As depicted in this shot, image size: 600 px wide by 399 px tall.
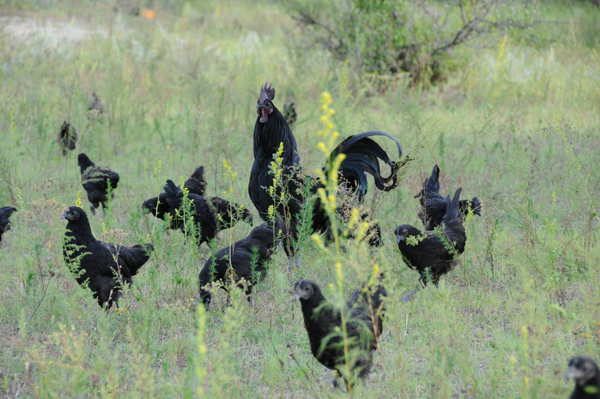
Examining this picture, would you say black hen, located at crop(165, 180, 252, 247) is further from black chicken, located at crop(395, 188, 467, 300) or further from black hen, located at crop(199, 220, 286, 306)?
black chicken, located at crop(395, 188, 467, 300)

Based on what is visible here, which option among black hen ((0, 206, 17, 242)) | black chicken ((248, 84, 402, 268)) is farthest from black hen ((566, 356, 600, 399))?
black hen ((0, 206, 17, 242))

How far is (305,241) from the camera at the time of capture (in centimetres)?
473

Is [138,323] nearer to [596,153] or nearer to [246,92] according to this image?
[596,153]

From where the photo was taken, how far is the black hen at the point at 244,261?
4.27m

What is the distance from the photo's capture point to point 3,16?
607 inches

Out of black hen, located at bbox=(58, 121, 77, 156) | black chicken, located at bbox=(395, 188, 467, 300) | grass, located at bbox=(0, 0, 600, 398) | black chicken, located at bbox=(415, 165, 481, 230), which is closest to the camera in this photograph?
grass, located at bbox=(0, 0, 600, 398)

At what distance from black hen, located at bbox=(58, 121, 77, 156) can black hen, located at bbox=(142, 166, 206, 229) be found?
268 cm

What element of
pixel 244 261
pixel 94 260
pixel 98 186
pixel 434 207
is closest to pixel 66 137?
pixel 98 186

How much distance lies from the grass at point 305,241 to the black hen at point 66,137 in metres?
0.17

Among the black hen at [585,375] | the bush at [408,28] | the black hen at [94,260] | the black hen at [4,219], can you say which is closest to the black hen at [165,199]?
the black hen at [94,260]

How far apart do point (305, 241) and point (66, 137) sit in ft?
17.0

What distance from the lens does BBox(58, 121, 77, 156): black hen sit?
26.2ft

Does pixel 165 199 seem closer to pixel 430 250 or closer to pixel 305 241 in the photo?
pixel 305 241

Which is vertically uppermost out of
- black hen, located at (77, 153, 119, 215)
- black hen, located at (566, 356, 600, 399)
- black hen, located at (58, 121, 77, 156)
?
black hen, located at (58, 121, 77, 156)
